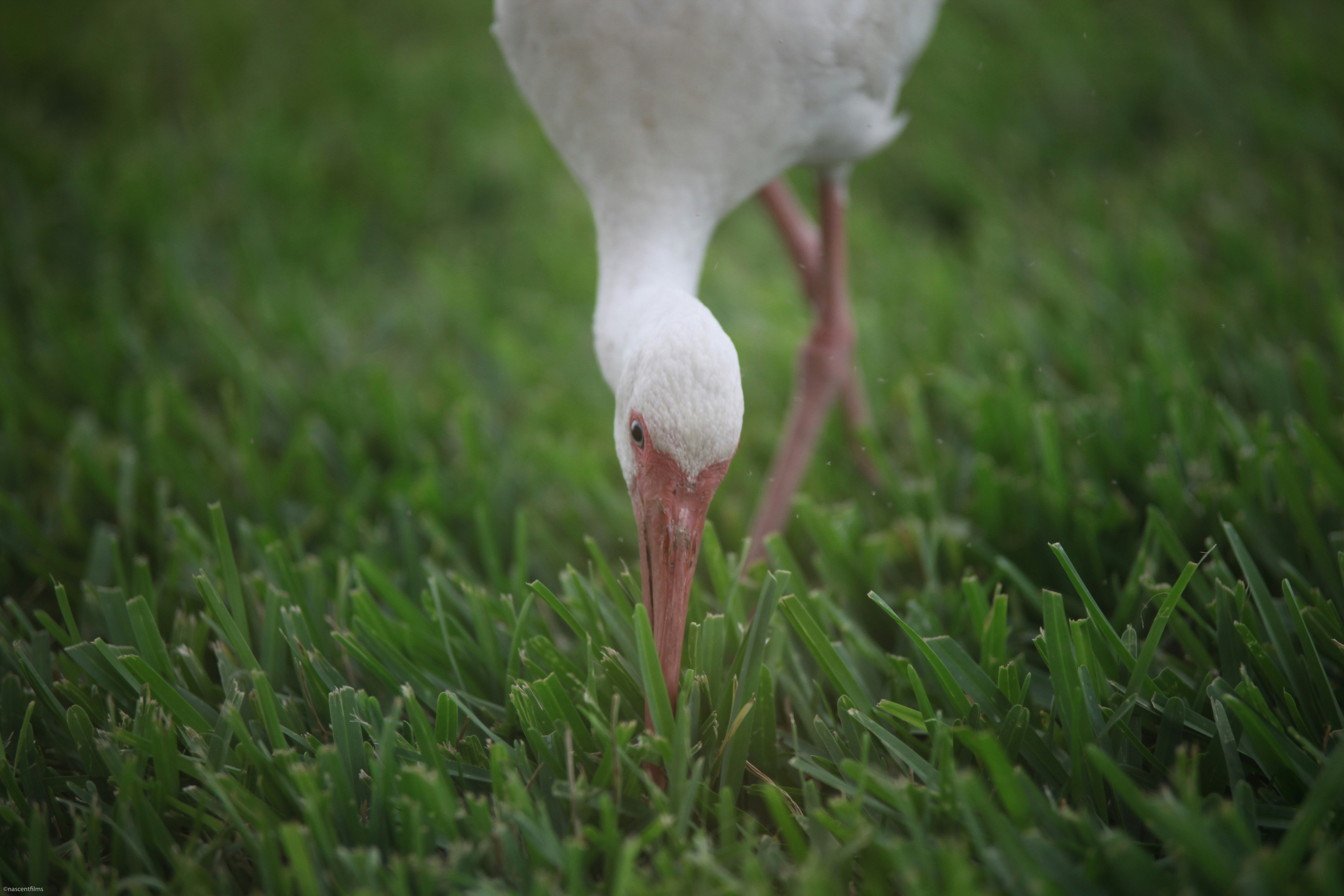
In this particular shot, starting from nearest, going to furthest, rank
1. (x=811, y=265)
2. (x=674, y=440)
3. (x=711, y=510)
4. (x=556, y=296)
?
(x=674, y=440), (x=711, y=510), (x=811, y=265), (x=556, y=296)

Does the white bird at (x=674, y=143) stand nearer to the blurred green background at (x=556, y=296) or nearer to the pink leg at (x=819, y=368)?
the pink leg at (x=819, y=368)

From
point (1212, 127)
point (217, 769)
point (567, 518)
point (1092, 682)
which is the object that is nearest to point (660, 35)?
point (567, 518)

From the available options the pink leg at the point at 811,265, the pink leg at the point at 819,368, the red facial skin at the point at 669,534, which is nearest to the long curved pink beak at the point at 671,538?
the red facial skin at the point at 669,534

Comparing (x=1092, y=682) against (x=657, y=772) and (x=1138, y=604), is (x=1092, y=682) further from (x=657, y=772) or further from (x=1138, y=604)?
(x=657, y=772)

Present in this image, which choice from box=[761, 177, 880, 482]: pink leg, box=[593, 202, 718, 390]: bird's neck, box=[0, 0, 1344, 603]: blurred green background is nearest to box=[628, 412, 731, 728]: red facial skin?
box=[593, 202, 718, 390]: bird's neck

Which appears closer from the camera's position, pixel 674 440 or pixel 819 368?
A: pixel 674 440

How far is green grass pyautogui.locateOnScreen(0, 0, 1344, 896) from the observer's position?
3.98 feet

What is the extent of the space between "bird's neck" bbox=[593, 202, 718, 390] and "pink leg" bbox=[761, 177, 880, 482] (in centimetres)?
70

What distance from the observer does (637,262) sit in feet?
5.49

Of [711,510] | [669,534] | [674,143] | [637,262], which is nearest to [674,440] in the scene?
[669,534]

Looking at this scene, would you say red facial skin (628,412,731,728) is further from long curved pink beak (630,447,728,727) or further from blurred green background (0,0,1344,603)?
blurred green background (0,0,1344,603)

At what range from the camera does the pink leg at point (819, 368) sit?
2.10 metres

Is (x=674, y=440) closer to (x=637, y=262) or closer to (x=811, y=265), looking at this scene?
(x=637, y=262)

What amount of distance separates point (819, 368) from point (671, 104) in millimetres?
883
